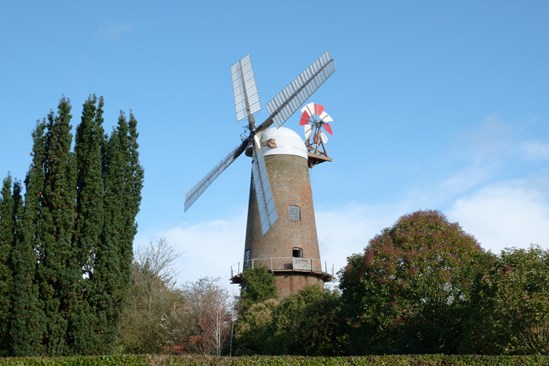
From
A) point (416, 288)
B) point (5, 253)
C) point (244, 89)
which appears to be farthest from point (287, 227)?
point (5, 253)

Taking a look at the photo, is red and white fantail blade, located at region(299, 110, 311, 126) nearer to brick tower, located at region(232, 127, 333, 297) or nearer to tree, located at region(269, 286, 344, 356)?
brick tower, located at region(232, 127, 333, 297)

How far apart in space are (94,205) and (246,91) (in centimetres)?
1630

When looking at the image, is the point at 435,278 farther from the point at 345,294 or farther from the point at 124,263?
the point at 124,263

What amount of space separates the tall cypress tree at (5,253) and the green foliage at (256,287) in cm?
1481

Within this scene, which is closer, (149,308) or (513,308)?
(513,308)

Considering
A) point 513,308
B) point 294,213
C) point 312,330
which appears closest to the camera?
point 513,308

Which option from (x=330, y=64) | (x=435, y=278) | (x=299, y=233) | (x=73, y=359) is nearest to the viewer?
(x=73, y=359)

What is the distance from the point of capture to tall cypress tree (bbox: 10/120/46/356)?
16.0m

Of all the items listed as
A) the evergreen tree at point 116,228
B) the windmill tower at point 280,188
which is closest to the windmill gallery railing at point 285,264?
the windmill tower at point 280,188

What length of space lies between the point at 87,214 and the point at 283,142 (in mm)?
17050

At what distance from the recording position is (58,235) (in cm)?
1689

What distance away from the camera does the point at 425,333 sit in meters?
19.4

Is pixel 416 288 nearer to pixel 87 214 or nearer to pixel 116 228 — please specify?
pixel 116 228

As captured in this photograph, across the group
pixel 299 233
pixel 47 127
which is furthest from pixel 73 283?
pixel 299 233
